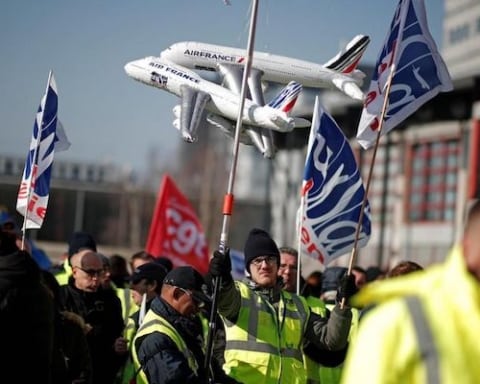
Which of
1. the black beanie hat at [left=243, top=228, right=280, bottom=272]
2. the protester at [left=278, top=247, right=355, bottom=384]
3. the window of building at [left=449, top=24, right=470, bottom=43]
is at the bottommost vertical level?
the protester at [left=278, top=247, right=355, bottom=384]

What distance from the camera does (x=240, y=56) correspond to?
820cm

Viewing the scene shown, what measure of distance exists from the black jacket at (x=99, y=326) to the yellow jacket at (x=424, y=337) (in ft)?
19.4

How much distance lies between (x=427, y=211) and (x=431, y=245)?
178cm

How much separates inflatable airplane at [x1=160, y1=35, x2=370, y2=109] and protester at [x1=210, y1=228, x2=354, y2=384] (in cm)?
139

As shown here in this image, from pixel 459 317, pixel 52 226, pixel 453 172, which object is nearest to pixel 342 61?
pixel 459 317

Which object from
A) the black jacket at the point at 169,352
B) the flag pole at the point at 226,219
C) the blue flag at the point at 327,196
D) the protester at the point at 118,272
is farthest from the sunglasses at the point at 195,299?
the protester at the point at 118,272

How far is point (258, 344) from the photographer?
693 centimetres

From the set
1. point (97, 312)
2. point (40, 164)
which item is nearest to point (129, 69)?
point (40, 164)

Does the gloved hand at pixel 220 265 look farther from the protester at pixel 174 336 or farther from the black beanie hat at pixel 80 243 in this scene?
the black beanie hat at pixel 80 243

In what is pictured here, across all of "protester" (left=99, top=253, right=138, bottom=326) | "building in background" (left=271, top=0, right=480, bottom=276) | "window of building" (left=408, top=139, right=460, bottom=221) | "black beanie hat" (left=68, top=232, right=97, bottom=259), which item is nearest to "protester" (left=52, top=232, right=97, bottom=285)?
"black beanie hat" (left=68, top=232, right=97, bottom=259)

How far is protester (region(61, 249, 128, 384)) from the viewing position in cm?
→ 841

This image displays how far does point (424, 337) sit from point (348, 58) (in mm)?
6348

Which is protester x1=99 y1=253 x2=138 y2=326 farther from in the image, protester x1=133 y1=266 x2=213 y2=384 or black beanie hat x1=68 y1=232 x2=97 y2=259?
protester x1=133 y1=266 x2=213 y2=384

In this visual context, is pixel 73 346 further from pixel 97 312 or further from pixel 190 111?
pixel 190 111
